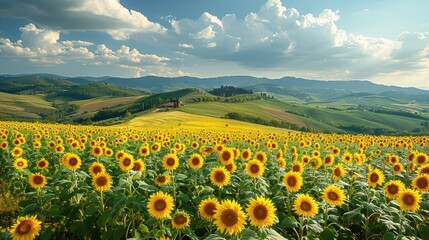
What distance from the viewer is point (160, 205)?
585cm

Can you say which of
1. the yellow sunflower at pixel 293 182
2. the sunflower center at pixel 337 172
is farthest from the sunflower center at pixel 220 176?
the sunflower center at pixel 337 172

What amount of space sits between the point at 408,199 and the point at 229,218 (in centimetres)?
397

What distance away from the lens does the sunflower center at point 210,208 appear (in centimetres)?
566

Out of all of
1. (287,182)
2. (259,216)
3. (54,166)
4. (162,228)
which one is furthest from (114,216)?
(54,166)

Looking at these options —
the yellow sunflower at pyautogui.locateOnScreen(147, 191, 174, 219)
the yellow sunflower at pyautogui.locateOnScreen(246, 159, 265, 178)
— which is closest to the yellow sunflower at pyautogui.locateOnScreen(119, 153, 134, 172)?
the yellow sunflower at pyautogui.locateOnScreen(147, 191, 174, 219)

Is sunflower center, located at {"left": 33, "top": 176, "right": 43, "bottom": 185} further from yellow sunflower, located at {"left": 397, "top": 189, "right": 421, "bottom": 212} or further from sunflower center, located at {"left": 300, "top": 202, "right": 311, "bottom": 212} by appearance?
yellow sunflower, located at {"left": 397, "top": 189, "right": 421, "bottom": 212}

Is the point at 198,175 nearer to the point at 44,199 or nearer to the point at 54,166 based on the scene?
the point at 44,199

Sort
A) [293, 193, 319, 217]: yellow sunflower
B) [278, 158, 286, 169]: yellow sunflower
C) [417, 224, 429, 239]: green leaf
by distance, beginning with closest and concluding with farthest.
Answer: [293, 193, 319, 217]: yellow sunflower, [417, 224, 429, 239]: green leaf, [278, 158, 286, 169]: yellow sunflower

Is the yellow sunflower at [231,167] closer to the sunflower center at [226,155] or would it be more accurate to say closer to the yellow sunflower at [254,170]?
the sunflower center at [226,155]

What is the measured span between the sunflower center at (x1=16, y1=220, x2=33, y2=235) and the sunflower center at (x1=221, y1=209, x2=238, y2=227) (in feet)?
10.8

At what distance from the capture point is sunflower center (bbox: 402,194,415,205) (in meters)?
6.47

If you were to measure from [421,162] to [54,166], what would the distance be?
12691mm

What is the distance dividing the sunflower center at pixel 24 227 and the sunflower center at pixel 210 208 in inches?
115

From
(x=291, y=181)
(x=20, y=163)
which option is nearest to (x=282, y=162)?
(x=291, y=181)
